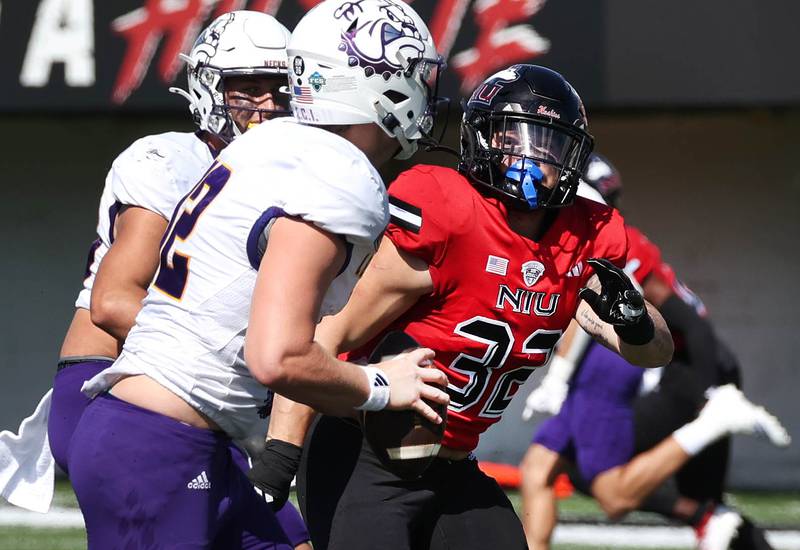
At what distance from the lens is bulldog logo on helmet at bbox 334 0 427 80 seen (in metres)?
2.76

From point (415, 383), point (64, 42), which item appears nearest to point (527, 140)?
point (415, 383)

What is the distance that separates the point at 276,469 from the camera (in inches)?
111

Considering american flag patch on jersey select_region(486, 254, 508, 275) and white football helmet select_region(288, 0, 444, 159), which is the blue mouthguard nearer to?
american flag patch on jersey select_region(486, 254, 508, 275)

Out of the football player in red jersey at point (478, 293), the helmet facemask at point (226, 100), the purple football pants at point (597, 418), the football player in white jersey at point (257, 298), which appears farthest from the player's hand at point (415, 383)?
the purple football pants at point (597, 418)

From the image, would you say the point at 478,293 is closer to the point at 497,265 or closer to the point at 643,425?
the point at 497,265

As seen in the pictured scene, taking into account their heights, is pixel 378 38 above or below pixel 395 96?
above

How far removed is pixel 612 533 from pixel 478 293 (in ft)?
12.9

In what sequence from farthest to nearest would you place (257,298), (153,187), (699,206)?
(699,206), (153,187), (257,298)

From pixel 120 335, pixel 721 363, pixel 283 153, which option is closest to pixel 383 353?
pixel 283 153

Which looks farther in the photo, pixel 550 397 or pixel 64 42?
pixel 64 42

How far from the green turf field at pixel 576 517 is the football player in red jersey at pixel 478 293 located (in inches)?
125

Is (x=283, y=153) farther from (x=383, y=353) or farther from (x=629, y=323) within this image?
(x=629, y=323)

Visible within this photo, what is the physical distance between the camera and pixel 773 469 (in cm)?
894

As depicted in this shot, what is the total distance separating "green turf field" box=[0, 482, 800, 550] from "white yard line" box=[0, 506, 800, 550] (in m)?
0.12
